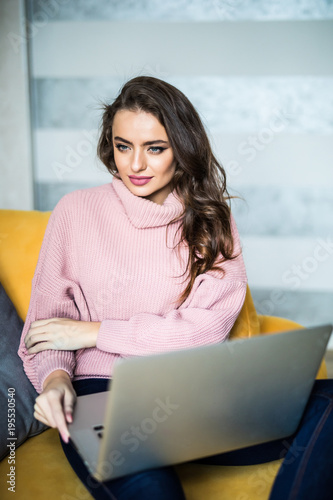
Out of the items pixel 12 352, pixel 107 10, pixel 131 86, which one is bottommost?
pixel 12 352

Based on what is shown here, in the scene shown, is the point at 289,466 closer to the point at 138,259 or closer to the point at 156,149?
the point at 138,259

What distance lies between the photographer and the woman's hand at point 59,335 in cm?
125

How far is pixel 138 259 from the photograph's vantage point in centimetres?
142

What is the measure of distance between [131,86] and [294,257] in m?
1.71

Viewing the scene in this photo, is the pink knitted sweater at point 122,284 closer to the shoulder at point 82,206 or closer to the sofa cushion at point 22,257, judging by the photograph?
the shoulder at point 82,206

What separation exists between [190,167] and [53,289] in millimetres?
520

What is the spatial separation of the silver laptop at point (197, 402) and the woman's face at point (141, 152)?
662 mm

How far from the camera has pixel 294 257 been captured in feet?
9.27

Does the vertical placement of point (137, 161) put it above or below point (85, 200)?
above

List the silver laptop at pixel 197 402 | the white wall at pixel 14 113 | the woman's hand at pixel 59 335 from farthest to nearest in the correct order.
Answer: the white wall at pixel 14 113
the woman's hand at pixel 59 335
the silver laptop at pixel 197 402

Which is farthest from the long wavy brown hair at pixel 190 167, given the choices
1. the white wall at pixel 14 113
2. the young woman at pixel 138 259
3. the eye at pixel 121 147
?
the white wall at pixel 14 113

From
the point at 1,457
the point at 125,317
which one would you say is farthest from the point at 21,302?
the point at 1,457

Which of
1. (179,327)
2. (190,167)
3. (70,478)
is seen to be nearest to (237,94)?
(190,167)

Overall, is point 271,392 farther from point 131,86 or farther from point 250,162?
point 250,162
